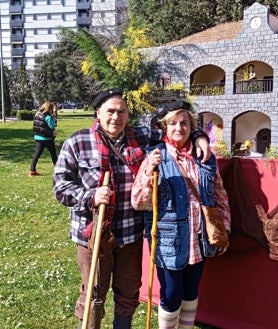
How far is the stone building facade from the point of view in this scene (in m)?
17.0

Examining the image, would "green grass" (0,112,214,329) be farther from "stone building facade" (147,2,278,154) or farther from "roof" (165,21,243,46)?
"roof" (165,21,243,46)

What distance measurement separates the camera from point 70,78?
52500 millimetres

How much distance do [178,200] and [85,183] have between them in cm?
59

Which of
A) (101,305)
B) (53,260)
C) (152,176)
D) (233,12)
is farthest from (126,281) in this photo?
(233,12)

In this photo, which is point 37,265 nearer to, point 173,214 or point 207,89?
point 173,214

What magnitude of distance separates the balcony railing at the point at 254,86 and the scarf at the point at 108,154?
1512cm

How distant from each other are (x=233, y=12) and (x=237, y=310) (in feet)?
84.8

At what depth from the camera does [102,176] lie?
8.97 ft

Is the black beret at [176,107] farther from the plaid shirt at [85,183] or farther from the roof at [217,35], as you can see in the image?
the roof at [217,35]

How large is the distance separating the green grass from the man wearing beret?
1.11 m

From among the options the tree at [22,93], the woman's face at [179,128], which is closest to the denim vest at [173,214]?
the woman's face at [179,128]

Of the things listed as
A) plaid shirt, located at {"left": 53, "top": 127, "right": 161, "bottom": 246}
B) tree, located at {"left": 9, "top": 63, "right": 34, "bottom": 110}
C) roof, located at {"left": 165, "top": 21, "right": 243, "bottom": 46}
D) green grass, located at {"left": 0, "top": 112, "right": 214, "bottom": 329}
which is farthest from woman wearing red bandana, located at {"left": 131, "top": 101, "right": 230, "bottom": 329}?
tree, located at {"left": 9, "top": 63, "right": 34, "bottom": 110}

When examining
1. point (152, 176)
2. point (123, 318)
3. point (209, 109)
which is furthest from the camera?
point (209, 109)

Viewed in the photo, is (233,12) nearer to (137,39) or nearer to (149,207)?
(137,39)
